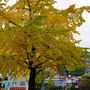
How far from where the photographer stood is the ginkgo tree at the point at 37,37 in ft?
41.7

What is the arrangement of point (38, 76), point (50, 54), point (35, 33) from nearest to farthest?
point (35, 33) < point (50, 54) < point (38, 76)

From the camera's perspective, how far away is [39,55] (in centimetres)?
1403

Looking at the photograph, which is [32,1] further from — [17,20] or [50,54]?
[50,54]

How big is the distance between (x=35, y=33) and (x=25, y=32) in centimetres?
32

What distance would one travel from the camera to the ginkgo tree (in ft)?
41.7

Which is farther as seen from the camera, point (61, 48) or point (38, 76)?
point (38, 76)

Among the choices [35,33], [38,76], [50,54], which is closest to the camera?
[35,33]

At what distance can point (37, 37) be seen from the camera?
41.7 ft

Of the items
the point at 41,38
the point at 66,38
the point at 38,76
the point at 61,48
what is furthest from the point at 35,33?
the point at 38,76

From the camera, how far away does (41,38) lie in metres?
12.8

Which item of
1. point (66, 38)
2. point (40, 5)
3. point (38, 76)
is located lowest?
point (38, 76)

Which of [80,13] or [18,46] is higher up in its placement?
[80,13]

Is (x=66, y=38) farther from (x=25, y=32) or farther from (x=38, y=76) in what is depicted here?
(x=38, y=76)

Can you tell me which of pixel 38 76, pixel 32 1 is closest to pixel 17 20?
pixel 32 1
